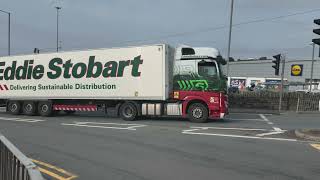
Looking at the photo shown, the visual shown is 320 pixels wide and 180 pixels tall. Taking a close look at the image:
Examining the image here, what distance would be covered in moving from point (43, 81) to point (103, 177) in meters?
15.1

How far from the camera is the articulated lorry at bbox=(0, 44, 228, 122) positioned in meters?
18.2

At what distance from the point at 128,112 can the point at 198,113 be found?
337cm

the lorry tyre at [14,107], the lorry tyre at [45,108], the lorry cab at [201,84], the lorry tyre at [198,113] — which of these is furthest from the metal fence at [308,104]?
the lorry tyre at [14,107]

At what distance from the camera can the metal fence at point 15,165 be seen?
4.05 metres

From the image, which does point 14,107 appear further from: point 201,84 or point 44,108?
point 201,84

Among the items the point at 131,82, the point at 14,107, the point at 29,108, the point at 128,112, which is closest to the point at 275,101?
the point at 128,112

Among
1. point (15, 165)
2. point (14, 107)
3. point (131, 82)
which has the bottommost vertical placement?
point (14, 107)

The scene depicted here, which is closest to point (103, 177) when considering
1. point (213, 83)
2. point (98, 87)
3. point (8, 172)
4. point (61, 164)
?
point (61, 164)

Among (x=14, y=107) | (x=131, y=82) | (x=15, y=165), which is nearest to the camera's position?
(x=15, y=165)

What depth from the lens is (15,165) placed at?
16.1 feet

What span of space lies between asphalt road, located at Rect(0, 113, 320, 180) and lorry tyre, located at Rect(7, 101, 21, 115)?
22.4 ft

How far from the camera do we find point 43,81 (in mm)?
21578

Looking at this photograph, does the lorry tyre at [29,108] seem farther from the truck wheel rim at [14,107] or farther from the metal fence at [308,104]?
the metal fence at [308,104]

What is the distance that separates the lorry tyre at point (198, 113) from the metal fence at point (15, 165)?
12.9 m
